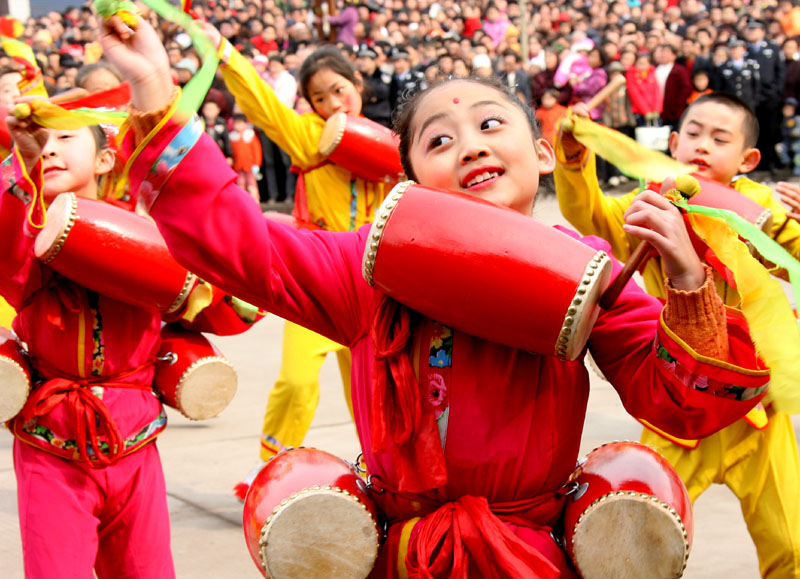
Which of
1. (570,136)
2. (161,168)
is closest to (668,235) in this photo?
(161,168)

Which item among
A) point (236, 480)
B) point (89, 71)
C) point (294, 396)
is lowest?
point (236, 480)

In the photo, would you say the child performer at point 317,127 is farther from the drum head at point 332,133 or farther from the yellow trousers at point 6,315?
the yellow trousers at point 6,315

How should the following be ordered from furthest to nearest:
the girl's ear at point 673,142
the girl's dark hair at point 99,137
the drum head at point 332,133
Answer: the drum head at point 332,133 < the girl's ear at point 673,142 < the girl's dark hair at point 99,137

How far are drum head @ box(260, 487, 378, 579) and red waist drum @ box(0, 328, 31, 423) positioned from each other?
1.20m

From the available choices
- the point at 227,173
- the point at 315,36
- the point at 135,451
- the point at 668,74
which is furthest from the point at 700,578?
the point at 315,36

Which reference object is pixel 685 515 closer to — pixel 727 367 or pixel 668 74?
pixel 727 367

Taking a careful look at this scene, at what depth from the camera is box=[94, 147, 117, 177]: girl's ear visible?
2998 mm

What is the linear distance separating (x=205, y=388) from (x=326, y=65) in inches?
84.9

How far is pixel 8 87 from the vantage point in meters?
3.90

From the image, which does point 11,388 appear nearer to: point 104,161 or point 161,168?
point 104,161

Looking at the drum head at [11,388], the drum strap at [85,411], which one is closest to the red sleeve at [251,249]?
the drum strap at [85,411]

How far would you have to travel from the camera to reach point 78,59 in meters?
15.0

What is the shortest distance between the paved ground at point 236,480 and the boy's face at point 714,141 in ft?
1.68

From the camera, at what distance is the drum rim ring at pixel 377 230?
1.73 m
